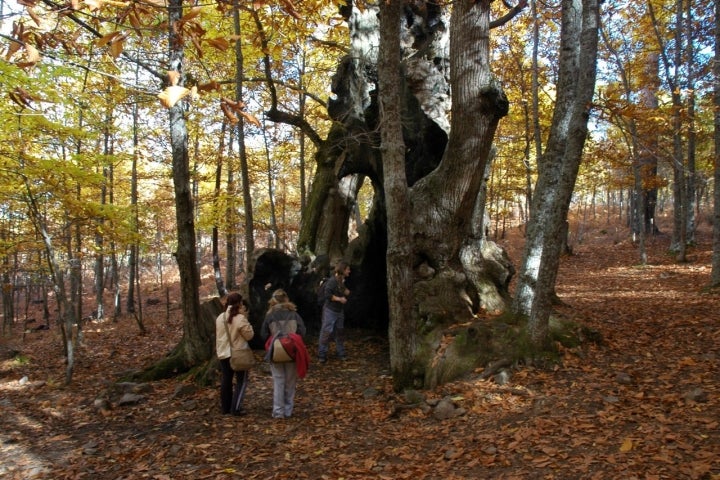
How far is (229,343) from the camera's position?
257 inches

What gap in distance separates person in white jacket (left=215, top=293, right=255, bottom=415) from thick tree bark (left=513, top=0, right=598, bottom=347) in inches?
165

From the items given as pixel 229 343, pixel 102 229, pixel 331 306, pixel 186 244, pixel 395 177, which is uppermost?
pixel 395 177

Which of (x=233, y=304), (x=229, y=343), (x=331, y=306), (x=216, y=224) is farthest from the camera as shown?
(x=216, y=224)

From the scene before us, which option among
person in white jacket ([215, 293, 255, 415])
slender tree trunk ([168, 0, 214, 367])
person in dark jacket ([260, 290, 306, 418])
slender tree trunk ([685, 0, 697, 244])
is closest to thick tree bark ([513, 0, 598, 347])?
person in dark jacket ([260, 290, 306, 418])

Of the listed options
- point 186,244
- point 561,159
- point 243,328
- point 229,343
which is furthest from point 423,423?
point 186,244

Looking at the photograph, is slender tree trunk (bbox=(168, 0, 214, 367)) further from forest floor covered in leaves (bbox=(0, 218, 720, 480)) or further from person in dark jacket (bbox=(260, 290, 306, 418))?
person in dark jacket (bbox=(260, 290, 306, 418))

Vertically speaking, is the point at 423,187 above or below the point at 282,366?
above

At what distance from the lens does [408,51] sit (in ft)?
34.7

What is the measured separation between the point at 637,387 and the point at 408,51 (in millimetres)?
8269

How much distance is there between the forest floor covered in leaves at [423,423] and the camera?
4.31 metres

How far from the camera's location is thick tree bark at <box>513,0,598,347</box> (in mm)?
5902

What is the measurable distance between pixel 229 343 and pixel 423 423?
9.51 ft

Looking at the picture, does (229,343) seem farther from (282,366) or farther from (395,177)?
(395,177)

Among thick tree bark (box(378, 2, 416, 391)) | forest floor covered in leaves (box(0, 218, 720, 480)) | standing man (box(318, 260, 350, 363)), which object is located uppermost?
thick tree bark (box(378, 2, 416, 391))
